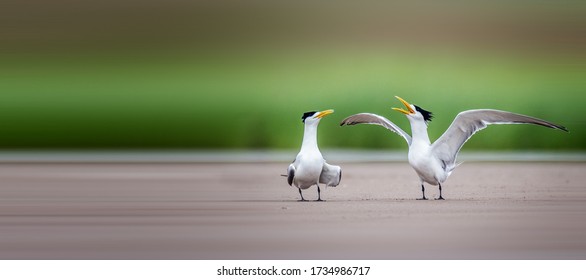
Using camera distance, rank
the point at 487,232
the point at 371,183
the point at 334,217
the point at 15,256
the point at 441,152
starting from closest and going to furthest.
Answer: the point at 15,256
the point at 487,232
the point at 334,217
the point at 441,152
the point at 371,183

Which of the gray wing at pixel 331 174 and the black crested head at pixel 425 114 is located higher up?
the black crested head at pixel 425 114

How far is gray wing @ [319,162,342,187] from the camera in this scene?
7371 mm

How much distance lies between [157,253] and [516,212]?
2.83m

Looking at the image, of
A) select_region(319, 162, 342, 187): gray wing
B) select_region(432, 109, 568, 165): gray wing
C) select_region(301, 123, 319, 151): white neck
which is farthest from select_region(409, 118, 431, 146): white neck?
select_region(301, 123, 319, 151): white neck

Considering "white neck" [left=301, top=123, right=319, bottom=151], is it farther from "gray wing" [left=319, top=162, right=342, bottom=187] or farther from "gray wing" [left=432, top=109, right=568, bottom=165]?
"gray wing" [left=432, top=109, right=568, bottom=165]

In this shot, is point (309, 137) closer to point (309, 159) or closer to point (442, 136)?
point (309, 159)

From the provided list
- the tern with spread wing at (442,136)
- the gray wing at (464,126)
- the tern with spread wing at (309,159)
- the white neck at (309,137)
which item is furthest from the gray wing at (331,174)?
the gray wing at (464,126)

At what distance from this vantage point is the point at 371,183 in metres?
9.52

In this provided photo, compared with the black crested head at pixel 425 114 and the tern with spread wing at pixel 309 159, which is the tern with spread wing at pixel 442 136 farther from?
the tern with spread wing at pixel 309 159

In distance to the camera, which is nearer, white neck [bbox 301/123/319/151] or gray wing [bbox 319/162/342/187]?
white neck [bbox 301/123/319/151]

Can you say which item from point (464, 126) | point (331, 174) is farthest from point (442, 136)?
point (331, 174)

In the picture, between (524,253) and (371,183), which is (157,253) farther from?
(371,183)

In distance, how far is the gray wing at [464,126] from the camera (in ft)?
24.2

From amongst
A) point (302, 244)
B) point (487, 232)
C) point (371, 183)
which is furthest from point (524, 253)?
point (371, 183)
